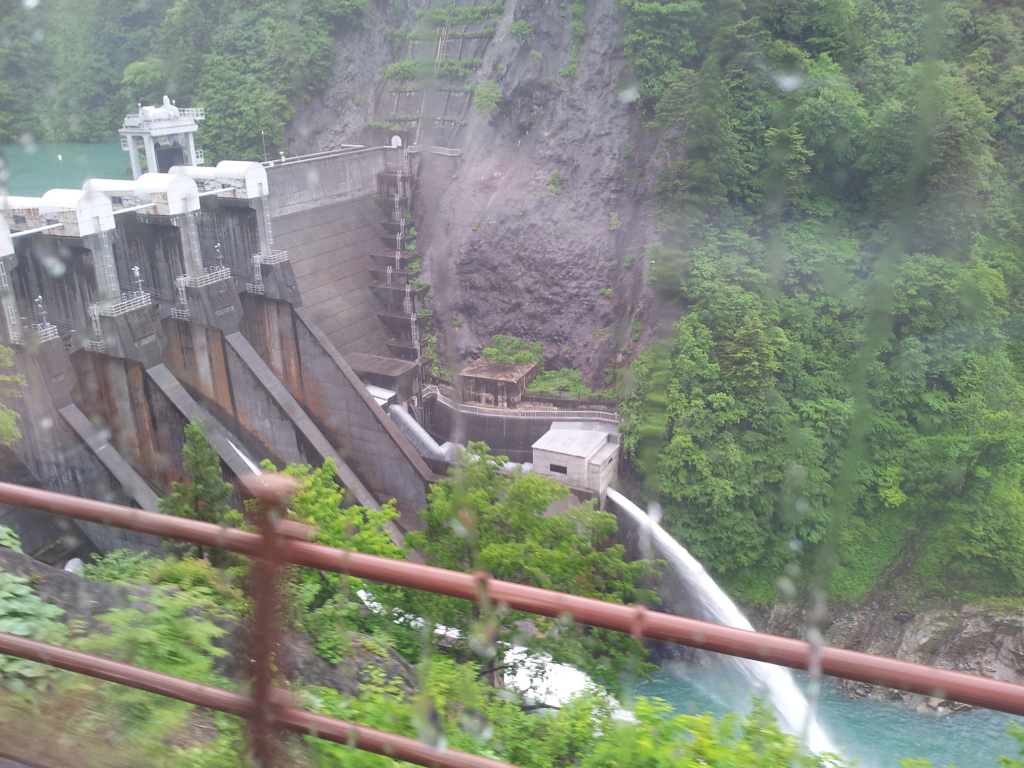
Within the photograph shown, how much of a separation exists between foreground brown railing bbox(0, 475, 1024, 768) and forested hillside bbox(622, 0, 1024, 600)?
418 inches

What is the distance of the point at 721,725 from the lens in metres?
2.22

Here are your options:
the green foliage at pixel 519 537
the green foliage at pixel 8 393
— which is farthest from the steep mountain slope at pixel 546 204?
the green foliage at pixel 519 537

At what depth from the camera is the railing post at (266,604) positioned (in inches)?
53.1

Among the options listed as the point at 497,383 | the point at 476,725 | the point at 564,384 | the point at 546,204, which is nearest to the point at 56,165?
the point at 546,204

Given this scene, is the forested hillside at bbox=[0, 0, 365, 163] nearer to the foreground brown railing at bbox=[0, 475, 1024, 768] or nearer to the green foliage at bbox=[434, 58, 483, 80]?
the green foliage at bbox=[434, 58, 483, 80]

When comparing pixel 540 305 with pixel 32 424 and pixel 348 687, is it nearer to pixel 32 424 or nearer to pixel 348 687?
pixel 32 424

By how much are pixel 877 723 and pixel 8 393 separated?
10.8 m

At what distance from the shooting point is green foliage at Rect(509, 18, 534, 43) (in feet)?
56.3

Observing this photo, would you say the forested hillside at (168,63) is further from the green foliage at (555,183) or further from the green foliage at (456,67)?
the green foliage at (555,183)

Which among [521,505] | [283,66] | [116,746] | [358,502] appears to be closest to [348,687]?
[116,746]

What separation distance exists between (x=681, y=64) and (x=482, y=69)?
490 cm

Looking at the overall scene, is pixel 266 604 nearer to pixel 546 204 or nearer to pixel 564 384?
pixel 564 384

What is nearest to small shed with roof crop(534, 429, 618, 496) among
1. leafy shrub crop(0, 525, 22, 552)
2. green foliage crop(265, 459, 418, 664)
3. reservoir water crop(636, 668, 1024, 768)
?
reservoir water crop(636, 668, 1024, 768)

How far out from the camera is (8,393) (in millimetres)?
8453
